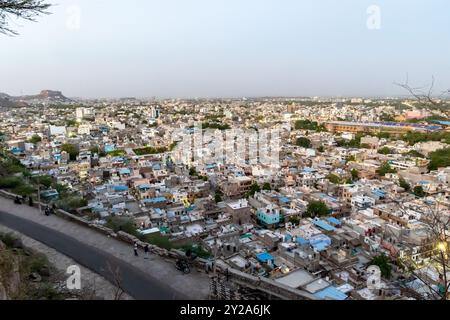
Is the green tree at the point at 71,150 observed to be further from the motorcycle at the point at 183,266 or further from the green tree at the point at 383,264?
the motorcycle at the point at 183,266

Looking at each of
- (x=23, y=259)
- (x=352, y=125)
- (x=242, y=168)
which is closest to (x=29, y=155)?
(x=242, y=168)

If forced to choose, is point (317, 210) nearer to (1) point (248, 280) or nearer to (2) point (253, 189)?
(2) point (253, 189)

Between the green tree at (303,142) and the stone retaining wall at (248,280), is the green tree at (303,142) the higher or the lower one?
the lower one

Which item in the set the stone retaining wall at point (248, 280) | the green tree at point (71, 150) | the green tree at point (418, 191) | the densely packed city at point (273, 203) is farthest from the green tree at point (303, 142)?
the stone retaining wall at point (248, 280)

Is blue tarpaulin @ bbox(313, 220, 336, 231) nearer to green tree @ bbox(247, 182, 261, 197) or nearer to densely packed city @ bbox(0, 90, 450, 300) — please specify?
densely packed city @ bbox(0, 90, 450, 300)

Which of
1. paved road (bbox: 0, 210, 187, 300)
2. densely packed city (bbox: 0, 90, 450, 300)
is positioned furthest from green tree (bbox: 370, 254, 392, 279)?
paved road (bbox: 0, 210, 187, 300)

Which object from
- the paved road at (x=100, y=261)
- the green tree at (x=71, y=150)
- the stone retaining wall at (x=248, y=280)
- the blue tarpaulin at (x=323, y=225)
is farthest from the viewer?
the green tree at (x=71, y=150)
